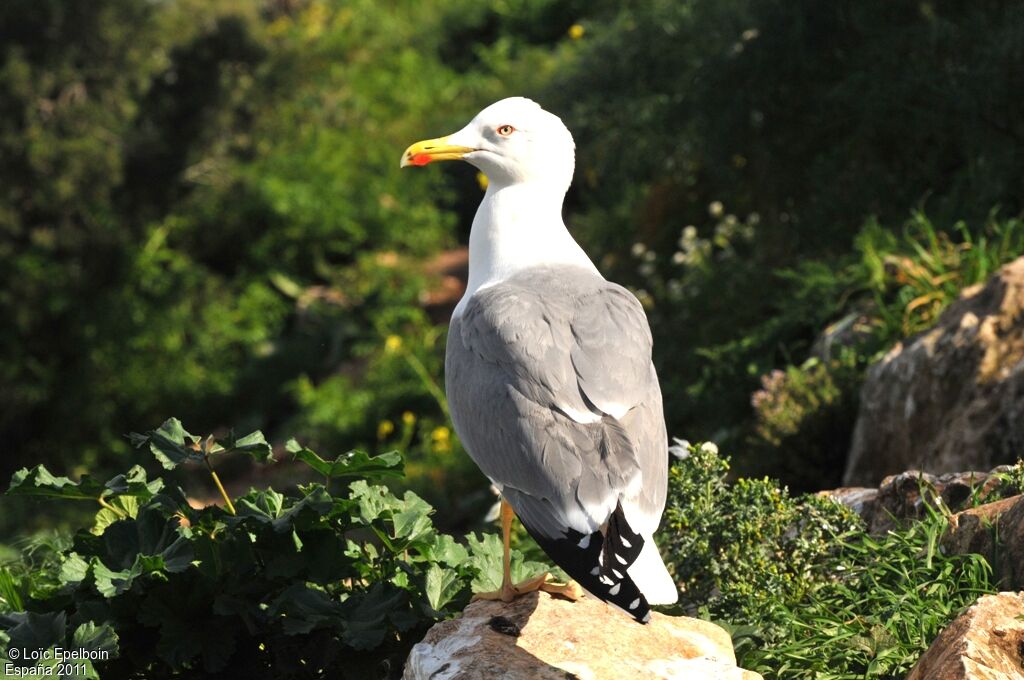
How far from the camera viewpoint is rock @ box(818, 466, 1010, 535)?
4.30 metres

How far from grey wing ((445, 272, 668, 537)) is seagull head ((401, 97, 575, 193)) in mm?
580

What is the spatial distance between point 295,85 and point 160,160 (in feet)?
4.72

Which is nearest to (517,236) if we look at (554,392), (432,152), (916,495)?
(432,152)

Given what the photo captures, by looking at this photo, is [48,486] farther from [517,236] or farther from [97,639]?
[517,236]

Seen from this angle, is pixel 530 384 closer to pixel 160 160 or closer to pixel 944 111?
pixel 944 111

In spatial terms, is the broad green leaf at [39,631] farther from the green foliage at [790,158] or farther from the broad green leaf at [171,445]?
the green foliage at [790,158]

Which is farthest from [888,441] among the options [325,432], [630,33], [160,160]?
[160,160]

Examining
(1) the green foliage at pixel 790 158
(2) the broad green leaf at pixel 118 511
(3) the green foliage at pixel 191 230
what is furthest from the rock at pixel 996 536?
(3) the green foliage at pixel 191 230

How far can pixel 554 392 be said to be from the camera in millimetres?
3646

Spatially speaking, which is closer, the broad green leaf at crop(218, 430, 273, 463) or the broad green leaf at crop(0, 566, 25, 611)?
the broad green leaf at crop(218, 430, 273, 463)

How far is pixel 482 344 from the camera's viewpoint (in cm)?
385

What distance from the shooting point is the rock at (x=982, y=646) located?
3193 mm

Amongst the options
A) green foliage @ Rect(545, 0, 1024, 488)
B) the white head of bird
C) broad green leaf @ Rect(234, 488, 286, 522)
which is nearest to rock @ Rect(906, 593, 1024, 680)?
the white head of bird

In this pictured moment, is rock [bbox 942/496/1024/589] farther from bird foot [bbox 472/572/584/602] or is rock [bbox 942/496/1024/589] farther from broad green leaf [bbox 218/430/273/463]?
broad green leaf [bbox 218/430/273/463]
